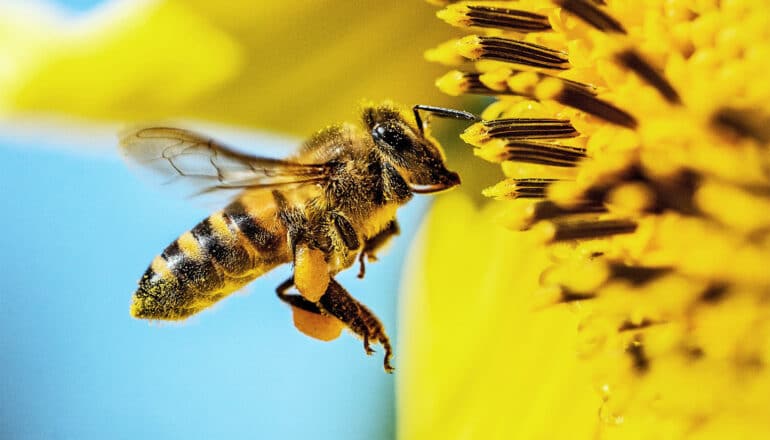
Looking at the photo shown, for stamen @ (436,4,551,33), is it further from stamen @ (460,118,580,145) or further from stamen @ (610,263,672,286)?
stamen @ (610,263,672,286)

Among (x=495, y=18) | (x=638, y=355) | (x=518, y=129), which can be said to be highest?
(x=495, y=18)

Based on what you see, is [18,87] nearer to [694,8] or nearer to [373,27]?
[373,27]

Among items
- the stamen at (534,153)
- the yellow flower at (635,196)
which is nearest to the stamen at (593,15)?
the yellow flower at (635,196)

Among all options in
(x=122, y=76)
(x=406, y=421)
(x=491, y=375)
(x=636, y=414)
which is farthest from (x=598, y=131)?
(x=122, y=76)

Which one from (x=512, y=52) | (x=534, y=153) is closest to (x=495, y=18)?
(x=512, y=52)

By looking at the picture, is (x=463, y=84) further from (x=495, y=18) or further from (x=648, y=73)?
(x=648, y=73)

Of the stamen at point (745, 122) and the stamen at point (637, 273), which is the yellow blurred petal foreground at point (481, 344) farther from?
the stamen at point (745, 122)
